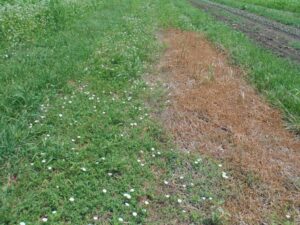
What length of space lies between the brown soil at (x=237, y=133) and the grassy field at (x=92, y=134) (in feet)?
0.81

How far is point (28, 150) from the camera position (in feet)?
13.7

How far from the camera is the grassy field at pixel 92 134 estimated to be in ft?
11.5

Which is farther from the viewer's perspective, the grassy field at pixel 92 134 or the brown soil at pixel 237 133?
the brown soil at pixel 237 133

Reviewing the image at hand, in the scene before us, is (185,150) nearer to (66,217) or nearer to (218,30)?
(66,217)

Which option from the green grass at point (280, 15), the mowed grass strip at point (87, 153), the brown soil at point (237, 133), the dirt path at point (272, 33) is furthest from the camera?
the green grass at point (280, 15)

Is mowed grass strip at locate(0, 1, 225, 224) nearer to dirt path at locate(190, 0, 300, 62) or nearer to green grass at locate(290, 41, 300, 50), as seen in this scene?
dirt path at locate(190, 0, 300, 62)

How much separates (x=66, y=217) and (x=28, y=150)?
1.22 meters

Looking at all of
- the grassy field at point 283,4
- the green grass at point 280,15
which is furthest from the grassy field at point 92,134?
the grassy field at point 283,4

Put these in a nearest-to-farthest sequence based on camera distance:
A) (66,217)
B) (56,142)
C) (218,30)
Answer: (66,217) < (56,142) < (218,30)

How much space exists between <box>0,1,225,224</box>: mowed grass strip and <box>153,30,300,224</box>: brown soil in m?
0.30

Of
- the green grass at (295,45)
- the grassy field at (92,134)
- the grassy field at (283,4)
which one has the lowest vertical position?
the grassy field at (283,4)

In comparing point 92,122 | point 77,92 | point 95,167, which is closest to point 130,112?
point 92,122

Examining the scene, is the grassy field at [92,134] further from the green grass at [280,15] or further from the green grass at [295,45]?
the green grass at [280,15]

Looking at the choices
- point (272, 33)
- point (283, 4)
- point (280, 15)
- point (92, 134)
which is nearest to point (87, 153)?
point (92, 134)
